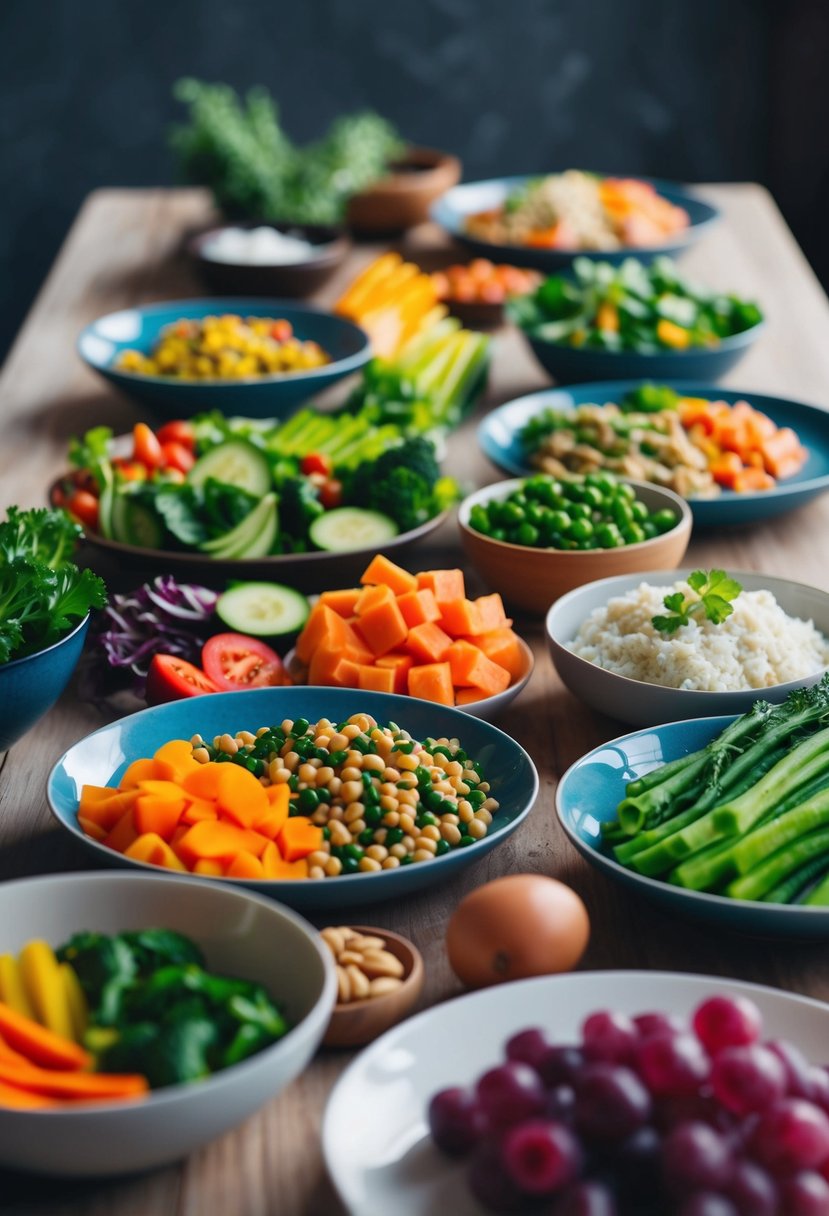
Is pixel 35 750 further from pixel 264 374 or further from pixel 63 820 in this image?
pixel 264 374

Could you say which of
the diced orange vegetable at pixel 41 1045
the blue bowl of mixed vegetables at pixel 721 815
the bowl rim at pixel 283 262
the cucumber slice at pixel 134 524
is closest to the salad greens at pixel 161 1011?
the diced orange vegetable at pixel 41 1045

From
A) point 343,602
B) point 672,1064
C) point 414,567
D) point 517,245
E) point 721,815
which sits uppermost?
point 672,1064

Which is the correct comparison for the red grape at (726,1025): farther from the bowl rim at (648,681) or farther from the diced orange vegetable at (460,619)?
the diced orange vegetable at (460,619)

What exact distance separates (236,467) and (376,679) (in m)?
0.75

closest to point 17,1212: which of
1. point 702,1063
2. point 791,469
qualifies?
point 702,1063

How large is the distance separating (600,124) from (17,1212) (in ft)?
21.9

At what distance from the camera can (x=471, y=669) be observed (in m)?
1.94

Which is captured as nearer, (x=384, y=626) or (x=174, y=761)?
(x=174, y=761)

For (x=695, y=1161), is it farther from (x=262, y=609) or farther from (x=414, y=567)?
(x=414, y=567)

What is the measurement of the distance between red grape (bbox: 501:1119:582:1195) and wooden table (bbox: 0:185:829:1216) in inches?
9.7

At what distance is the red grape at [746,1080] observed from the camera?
41.6 inches

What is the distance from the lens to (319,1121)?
4.28ft

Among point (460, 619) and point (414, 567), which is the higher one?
point (460, 619)

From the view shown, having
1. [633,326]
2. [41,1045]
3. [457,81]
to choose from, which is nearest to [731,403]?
[633,326]
